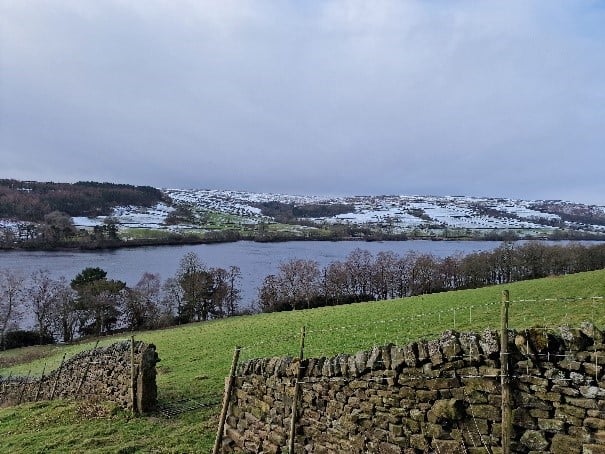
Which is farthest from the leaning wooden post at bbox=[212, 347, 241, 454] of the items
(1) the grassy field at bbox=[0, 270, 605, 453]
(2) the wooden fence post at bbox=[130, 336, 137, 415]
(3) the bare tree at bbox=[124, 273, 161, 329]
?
(3) the bare tree at bbox=[124, 273, 161, 329]

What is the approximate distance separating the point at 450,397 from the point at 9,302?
2536 inches

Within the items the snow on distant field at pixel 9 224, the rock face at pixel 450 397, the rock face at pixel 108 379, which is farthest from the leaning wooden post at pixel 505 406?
the snow on distant field at pixel 9 224

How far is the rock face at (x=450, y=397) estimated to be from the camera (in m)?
5.59

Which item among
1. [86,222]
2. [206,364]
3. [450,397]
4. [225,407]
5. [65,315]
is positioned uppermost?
[86,222]

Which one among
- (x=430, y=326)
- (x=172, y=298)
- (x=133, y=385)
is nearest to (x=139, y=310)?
(x=172, y=298)

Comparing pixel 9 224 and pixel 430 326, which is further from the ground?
pixel 9 224

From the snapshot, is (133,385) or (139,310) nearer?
(133,385)

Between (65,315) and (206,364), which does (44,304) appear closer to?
(65,315)

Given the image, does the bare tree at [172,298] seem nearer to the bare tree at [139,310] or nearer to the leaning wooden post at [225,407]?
the bare tree at [139,310]

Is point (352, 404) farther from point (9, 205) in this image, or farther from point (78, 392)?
point (9, 205)


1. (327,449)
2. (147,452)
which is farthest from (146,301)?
(327,449)

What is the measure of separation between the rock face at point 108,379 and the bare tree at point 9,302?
126 feet

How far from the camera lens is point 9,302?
187 feet

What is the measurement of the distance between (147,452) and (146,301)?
51306mm
